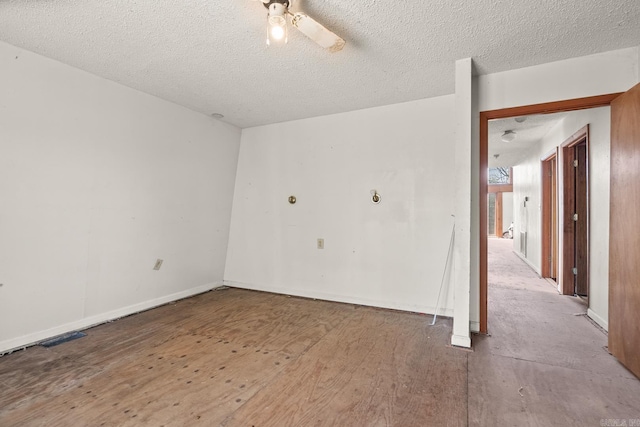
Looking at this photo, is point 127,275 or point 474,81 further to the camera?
point 127,275

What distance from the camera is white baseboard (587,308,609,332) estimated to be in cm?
271

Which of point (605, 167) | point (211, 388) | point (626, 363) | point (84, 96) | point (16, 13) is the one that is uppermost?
point (16, 13)

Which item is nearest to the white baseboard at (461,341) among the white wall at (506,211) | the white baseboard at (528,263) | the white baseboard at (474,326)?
the white baseboard at (474,326)

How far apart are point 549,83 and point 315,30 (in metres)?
2.08

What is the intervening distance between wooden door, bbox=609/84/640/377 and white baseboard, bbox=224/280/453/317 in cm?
126

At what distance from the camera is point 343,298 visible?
3.62m

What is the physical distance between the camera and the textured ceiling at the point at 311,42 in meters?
1.82

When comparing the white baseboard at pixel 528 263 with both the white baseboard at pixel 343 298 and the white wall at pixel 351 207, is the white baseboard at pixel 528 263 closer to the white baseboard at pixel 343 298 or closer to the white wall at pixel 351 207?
the white baseboard at pixel 343 298

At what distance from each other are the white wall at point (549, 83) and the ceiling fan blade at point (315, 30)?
1.61 metres

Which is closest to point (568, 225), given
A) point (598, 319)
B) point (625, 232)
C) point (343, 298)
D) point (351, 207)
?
point (598, 319)

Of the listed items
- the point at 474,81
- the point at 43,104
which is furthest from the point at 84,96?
the point at 474,81

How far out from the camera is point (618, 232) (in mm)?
2191

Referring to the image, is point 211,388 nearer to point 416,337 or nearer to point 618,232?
point 416,337

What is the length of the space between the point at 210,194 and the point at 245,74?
5.91ft
